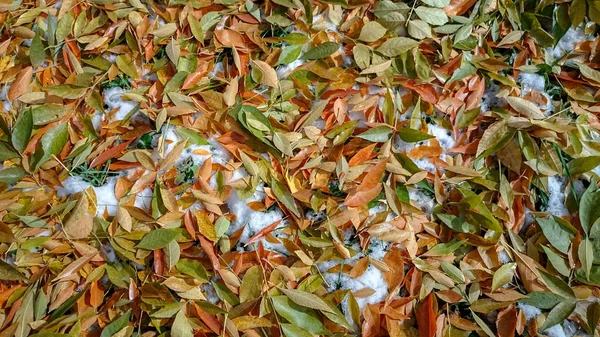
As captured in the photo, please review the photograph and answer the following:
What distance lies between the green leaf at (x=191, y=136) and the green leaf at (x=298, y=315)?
1.15 feet

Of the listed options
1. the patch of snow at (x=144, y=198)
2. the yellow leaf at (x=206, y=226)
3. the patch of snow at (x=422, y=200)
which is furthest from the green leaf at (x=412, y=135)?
the patch of snow at (x=144, y=198)

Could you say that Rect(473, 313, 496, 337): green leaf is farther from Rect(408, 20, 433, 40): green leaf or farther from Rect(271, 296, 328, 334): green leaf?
Rect(408, 20, 433, 40): green leaf

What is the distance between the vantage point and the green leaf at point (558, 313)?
96cm

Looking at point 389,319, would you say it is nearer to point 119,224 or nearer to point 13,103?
point 119,224

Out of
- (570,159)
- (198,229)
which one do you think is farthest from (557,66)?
(198,229)

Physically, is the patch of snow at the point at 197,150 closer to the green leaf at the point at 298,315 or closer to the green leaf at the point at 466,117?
the green leaf at the point at 298,315

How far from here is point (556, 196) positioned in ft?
3.43

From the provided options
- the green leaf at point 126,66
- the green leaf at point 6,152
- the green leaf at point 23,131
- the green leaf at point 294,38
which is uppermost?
the green leaf at point 294,38

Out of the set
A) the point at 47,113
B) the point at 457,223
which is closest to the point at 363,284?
the point at 457,223

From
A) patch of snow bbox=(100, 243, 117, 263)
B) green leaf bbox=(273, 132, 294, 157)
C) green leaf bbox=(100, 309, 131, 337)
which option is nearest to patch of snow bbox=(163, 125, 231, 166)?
green leaf bbox=(273, 132, 294, 157)

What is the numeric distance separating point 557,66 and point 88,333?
1.14 metres

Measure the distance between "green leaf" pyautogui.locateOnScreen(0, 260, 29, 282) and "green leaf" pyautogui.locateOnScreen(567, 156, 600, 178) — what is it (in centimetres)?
114

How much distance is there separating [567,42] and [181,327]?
3.41ft

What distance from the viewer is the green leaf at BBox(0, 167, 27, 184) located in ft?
3.34
